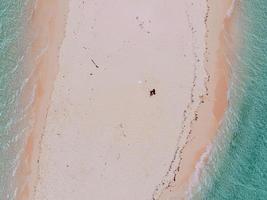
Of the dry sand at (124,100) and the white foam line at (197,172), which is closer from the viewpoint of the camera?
the dry sand at (124,100)

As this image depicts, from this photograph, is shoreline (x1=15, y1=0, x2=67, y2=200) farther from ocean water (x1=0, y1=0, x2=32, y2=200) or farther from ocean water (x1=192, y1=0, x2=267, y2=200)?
ocean water (x1=192, y1=0, x2=267, y2=200)

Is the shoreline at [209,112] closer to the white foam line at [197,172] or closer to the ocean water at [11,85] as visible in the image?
the white foam line at [197,172]

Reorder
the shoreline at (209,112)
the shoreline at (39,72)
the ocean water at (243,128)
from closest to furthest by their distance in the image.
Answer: the shoreline at (39,72) → the ocean water at (243,128) → the shoreline at (209,112)

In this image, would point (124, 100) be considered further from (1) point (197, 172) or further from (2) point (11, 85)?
(2) point (11, 85)

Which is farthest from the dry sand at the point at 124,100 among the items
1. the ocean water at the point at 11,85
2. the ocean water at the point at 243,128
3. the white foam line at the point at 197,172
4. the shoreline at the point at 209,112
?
the ocean water at the point at 11,85

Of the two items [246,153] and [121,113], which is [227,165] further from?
[121,113]

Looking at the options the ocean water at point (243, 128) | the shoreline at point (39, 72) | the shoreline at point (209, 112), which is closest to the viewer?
the shoreline at point (39, 72)

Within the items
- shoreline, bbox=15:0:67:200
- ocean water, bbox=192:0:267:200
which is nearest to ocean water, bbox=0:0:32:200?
shoreline, bbox=15:0:67:200
